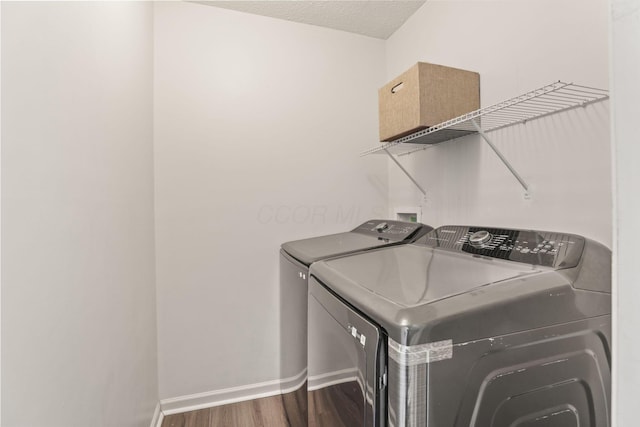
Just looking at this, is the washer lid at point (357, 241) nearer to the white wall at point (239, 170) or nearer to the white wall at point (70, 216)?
the white wall at point (239, 170)

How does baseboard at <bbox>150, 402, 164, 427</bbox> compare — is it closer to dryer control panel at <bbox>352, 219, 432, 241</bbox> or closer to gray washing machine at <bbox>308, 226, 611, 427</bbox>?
gray washing machine at <bbox>308, 226, 611, 427</bbox>

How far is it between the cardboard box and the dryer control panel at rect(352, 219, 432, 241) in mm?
534

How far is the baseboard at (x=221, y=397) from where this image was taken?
1.95 metres

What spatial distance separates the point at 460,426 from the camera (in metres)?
0.72

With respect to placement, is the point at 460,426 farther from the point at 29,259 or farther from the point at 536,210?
the point at 29,259

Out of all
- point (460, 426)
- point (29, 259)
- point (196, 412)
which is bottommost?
point (196, 412)

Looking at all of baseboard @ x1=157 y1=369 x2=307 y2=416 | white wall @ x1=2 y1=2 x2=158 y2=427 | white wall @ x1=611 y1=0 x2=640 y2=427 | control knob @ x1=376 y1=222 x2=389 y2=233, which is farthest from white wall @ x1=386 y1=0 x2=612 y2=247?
white wall @ x1=2 y1=2 x2=158 y2=427

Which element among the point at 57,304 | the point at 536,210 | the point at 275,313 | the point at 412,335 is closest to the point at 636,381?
the point at 412,335

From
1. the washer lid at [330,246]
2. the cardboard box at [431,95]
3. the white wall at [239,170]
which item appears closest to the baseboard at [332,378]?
the washer lid at [330,246]

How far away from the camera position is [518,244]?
1.14 metres

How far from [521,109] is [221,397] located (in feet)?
7.71

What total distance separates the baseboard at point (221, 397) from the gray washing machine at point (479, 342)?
1156 mm

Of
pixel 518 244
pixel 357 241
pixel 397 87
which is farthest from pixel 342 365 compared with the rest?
pixel 397 87

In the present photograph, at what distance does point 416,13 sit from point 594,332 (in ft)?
6.76
